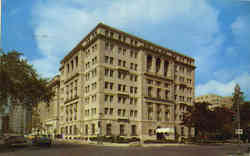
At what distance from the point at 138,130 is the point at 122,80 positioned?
11929 millimetres

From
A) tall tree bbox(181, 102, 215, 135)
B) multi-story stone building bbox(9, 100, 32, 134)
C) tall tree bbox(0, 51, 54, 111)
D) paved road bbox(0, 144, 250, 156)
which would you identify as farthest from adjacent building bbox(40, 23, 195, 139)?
paved road bbox(0, 144, 250, 156)

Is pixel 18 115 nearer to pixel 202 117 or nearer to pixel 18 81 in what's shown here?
pixel 18 81

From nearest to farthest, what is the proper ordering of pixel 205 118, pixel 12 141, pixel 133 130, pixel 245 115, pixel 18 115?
pixel 12 141, pixel 18 115, pixel 205 118, pixel 133 130, pixel 245 115

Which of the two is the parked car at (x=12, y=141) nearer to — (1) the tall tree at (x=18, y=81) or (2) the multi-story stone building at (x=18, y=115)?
(2) the multi-story stone building at (x=18, y=115)

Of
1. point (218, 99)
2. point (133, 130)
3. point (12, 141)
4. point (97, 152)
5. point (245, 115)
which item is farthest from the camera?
point (245, 115)

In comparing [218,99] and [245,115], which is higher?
[218,99]

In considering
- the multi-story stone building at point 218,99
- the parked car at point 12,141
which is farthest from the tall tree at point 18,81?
the multi-story stone building at point 218,99

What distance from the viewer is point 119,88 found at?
55500 millimetres

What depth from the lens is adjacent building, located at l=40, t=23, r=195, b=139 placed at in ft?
174

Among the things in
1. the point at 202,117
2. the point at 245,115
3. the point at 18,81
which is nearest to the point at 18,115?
the point at 18,81

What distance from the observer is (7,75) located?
18.4m

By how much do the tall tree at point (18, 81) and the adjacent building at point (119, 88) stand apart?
22124 mm

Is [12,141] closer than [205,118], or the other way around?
[12,141]

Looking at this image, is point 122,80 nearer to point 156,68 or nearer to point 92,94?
point 92,94
